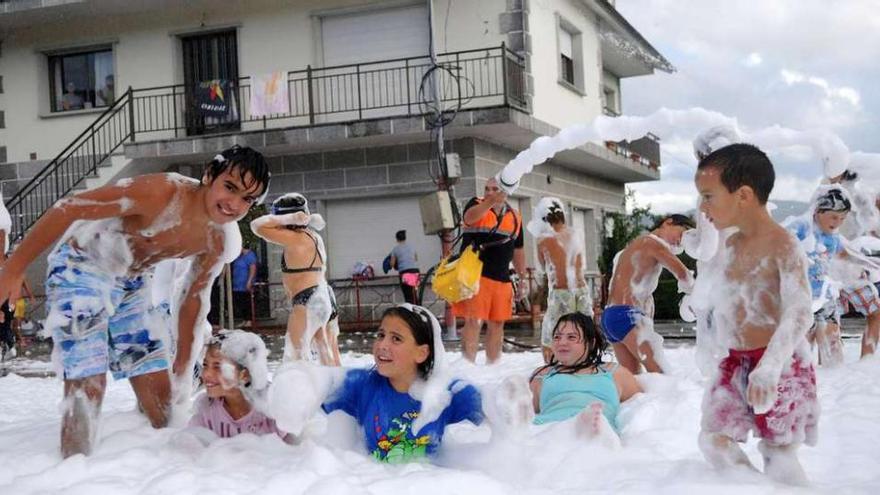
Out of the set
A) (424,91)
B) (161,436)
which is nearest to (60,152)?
(424,91)

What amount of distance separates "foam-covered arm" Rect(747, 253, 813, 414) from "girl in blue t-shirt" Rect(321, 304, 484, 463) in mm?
1094

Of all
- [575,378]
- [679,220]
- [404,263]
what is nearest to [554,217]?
[679,220]

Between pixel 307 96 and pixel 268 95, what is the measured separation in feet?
2.43

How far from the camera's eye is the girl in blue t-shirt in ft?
12.3

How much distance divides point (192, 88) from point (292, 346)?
10.4m

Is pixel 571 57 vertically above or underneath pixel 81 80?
above

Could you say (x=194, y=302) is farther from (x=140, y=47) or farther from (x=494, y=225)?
(x=140, y=47)

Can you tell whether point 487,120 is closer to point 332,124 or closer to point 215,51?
point 332,124

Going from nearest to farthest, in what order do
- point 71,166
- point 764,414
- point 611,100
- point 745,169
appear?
point 764,414 → point 745,169 → point 71,166 → point 611,100

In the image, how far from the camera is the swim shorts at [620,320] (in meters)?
6.06

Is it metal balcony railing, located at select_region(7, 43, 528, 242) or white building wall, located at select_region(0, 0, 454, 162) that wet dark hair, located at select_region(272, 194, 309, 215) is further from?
white building wall, located at select_region(0, 0, 454, 162)

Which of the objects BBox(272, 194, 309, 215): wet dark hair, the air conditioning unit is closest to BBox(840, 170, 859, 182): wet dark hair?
BBox(272, 194, 309, 215): wet dark hair

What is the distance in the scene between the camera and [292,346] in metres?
6.49

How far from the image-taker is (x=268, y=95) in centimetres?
1502
